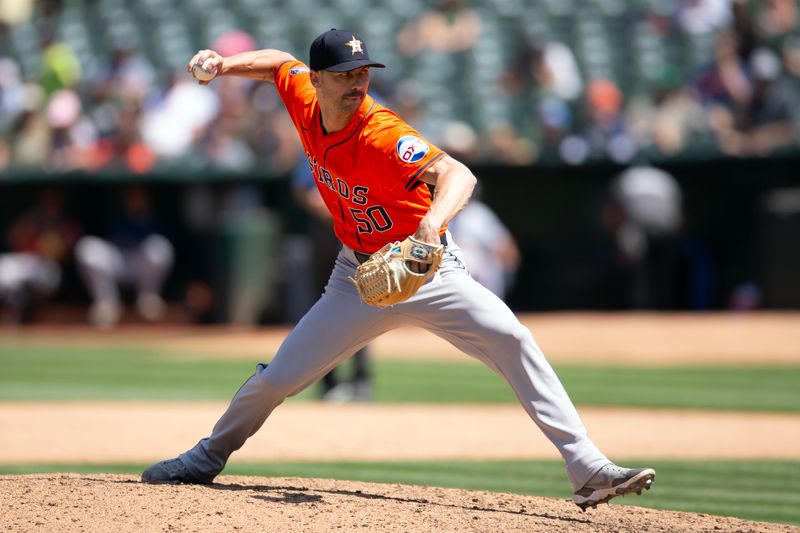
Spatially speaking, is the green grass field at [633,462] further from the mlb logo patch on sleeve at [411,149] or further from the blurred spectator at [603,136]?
the blurred spectator at [603,136]

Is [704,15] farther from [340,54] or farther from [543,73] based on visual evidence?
[340,54]

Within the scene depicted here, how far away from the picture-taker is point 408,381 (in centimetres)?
1097

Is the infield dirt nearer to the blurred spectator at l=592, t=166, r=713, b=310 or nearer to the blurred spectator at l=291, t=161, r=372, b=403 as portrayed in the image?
the blurred spectator at l=291, t=161, r=372, b=403

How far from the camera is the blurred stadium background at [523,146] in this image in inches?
553

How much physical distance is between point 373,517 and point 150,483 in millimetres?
1089

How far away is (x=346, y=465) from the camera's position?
21.7 feet

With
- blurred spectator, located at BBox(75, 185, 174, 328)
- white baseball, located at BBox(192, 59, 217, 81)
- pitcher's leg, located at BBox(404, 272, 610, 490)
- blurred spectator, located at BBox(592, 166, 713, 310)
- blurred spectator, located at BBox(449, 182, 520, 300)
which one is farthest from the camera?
blurred spectator, located at BBox(75, 185, 174, 328)

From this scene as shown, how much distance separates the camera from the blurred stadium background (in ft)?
46.1

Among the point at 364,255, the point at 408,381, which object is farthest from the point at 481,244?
the point at 364,255

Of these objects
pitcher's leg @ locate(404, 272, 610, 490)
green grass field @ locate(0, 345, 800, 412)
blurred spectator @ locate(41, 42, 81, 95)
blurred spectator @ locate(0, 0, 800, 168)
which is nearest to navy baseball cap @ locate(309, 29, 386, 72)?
pitcher's leg @ locate(404, 272, 610, 490)

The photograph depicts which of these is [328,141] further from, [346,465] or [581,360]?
[581,360]

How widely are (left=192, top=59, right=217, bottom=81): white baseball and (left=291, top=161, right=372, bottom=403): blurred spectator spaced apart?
12.1 ft

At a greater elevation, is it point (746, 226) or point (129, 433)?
point (746, 226)

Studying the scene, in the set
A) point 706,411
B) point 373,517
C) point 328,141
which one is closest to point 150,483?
point 373,517
